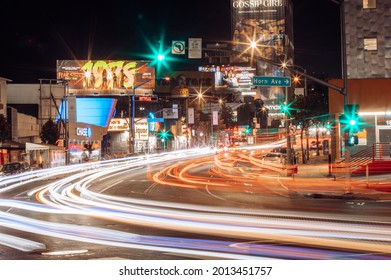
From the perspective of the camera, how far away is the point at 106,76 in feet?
286

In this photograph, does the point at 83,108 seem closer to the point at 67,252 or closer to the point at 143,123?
the point at 143,123

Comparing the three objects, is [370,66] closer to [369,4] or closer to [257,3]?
[369,4]

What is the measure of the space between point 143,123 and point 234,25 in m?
132

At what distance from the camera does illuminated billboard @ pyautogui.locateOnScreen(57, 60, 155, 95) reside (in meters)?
84.9

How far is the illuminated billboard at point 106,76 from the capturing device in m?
84.9

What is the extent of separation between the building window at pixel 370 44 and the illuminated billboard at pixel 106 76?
48.8 metres

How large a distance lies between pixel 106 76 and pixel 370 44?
55574mm

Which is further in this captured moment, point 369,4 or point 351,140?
point 369,4

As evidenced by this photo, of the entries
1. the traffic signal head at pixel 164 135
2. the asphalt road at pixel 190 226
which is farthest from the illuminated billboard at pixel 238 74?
the asphalt road at pixel 190 226

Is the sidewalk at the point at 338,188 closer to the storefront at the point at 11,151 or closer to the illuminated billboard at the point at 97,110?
the storefront at the point at 11,151

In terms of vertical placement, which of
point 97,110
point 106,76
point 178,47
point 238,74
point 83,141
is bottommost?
point 83,141

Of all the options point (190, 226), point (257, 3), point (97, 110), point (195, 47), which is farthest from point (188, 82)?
point (190, 226)

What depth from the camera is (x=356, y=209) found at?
18.5m

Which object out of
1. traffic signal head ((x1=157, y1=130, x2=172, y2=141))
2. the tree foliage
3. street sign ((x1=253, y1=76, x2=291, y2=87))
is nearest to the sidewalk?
street sign ((x1=253, y1=76, x2=291, y2=87))
